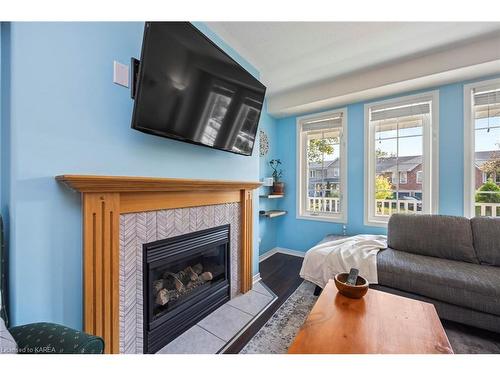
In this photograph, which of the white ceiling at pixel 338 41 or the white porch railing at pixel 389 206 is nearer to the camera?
the white ceiling at pixel 338 41

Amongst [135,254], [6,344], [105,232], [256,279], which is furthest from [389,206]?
[6,344]

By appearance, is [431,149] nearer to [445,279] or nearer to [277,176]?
[445,279]

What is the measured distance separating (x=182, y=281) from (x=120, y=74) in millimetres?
1549

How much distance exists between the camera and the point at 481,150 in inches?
86.8

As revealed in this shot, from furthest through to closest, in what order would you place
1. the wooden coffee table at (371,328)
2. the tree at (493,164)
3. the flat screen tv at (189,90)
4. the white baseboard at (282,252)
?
1. the white baseboard at (282,252)
2. the tree at (493,164)
3. the flat screen tv at (189,90)
4. the wooden coffee table at (371,328)

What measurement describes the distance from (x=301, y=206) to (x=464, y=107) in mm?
2190

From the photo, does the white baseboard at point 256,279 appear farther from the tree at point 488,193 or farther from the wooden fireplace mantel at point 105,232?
the tree at point 488,193

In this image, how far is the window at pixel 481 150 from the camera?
2158 millimetres

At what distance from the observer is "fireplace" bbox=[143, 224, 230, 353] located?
4.42ft

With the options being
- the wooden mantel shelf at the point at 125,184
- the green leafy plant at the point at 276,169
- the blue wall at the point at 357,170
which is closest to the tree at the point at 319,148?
the blue wall at the point at 357,170

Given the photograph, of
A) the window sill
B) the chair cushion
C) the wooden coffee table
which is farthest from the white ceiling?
the chair cushion

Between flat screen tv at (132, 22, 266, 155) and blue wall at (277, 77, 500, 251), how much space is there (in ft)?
5.40

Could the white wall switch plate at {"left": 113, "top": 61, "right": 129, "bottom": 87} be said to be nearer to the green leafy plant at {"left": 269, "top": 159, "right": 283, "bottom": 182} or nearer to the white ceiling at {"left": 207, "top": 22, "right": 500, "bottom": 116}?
the white ceiling at {"left": 207, "top": 22, "right": 500, "bottom": 116}

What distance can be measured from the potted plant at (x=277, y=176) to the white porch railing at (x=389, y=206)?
49cm
